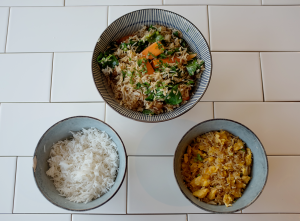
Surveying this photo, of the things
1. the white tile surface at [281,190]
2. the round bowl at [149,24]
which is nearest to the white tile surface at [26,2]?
the round bowl at [149,24]

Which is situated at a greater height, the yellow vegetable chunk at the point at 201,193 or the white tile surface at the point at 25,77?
the white tile surface at the point at 25,77

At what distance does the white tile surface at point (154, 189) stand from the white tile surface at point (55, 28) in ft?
2.29

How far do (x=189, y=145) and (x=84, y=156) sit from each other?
1.62ft

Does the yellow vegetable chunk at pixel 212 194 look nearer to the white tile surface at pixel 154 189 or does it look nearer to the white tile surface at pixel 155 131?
the white tile surface at pixel 154 189

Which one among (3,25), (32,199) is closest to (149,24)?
(3,25)

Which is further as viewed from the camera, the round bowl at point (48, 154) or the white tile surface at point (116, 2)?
the white tile surface at point (116, 2)

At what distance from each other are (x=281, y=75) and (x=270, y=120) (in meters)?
0.26

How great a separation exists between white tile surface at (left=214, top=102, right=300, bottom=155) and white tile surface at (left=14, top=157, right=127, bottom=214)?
0.66 m

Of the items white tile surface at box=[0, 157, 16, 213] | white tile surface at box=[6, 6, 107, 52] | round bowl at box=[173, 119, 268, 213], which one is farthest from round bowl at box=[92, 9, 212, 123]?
white tile surface at box=[0, 157, 16, 213]

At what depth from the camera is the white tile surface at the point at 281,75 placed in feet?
4.07

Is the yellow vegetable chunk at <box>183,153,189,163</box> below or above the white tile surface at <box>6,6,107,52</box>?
below

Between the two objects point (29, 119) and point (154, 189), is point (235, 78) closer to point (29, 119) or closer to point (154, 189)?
point (154, 189)

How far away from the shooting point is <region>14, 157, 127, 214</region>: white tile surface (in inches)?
44.7

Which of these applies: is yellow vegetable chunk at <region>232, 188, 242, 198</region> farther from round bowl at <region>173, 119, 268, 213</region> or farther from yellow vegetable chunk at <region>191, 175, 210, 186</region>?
yellow vegetable chunk at <region>191, 175, 210, 186</region>
